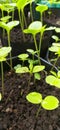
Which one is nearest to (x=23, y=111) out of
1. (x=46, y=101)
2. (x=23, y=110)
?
(x=23, y=110)

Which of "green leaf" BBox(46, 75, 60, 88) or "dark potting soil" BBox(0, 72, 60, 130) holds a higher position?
"green leaf" BBox(46, 75, 60, 88)

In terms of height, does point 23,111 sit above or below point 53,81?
below

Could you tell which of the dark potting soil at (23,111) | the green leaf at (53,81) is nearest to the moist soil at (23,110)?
the dark potting soil at (23,111)

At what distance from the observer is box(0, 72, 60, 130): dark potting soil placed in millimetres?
673

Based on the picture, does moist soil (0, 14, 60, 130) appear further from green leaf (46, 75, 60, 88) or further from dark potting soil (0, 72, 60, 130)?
green leaf (46, 75, 60, 88)

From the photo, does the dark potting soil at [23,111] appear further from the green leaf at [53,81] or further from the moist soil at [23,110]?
the green leaf at [53,81]

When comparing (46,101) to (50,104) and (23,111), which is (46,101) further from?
(23,111)

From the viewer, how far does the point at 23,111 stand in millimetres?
718

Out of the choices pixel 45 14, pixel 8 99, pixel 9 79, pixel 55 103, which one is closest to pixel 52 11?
pixel 45 14

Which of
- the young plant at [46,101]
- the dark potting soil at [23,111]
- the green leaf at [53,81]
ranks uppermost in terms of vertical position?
the green leaf at [53,81]

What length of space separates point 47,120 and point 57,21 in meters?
0.86

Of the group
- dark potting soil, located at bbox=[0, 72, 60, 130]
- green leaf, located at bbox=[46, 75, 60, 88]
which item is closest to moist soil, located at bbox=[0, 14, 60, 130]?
dark potting soil, located at bbox=[0, 72, 60, 130]

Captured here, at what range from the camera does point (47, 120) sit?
68 cm

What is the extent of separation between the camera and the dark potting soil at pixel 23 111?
26.5 inches
